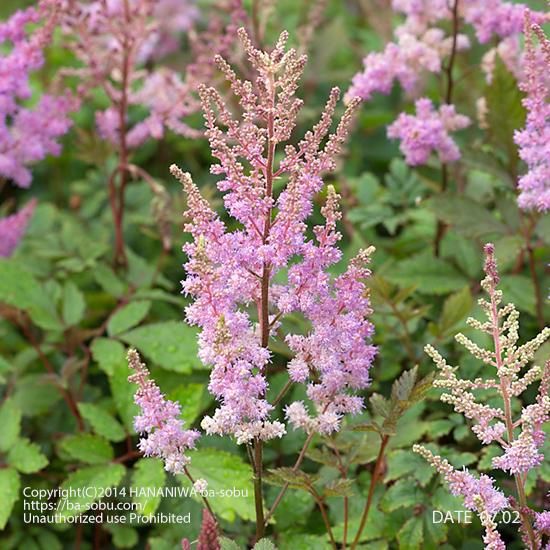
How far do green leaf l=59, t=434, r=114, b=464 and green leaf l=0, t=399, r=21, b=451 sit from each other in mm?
168

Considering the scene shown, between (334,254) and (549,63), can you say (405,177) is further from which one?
(334,254)

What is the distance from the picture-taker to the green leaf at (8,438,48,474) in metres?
2.36

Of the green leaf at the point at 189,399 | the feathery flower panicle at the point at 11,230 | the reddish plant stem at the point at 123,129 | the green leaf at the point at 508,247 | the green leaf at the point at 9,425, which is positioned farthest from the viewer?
the feathery flower panicle at the point at 11,230

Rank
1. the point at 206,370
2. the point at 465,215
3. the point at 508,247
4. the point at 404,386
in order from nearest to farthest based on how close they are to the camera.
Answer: the point at 404,386 < the point at 508,247 < the point at 465,215 < the point at 206,370

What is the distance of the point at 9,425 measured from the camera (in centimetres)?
249

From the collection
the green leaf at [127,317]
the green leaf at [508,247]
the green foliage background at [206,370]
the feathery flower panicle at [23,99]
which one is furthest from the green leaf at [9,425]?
the green leaf at [508,247]

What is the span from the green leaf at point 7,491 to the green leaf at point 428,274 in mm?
1364

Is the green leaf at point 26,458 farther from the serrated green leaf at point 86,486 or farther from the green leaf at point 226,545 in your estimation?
the green leaf at point 226,545

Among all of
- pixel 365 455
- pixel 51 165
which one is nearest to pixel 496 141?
pixel 365 455

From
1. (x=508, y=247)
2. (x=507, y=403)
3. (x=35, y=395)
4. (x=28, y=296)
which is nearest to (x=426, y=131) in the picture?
(x=508, y=247)

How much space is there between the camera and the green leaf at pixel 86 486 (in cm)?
220

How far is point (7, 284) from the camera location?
9.54ft

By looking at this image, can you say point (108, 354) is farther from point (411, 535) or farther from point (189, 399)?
point (411, 535)

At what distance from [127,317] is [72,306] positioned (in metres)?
0.22
